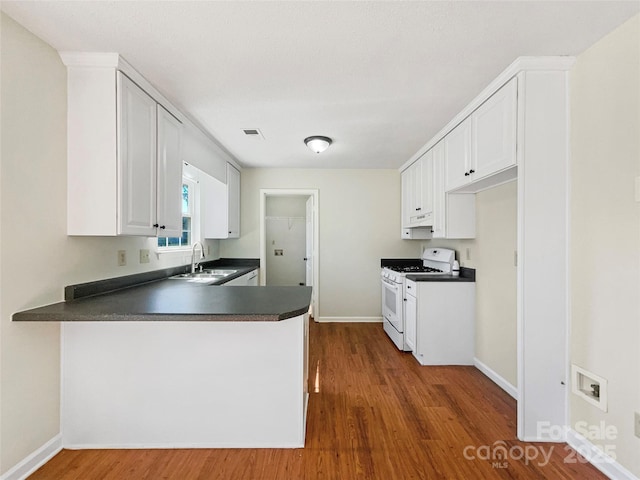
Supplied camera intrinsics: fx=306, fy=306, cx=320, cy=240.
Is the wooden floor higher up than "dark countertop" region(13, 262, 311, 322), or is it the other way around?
"dark countertop" region(13, 262, 311, 322)

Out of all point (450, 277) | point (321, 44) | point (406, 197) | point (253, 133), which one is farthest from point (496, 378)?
point (253, 133)

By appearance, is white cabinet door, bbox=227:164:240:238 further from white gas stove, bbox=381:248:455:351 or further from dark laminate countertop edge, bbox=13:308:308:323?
dark laminate countertop edge, bbox=13:308:308:323

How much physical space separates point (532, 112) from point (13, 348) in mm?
3131

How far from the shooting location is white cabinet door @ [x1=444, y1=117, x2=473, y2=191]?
2.51 m

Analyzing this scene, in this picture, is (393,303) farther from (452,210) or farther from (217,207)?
(217,207)

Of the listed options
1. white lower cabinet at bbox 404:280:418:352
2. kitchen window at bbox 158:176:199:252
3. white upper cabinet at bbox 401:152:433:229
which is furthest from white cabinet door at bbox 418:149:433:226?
kitchen window at bbox 158:176:199:252

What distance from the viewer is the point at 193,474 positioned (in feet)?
5.36

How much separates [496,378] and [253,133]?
3202 mm

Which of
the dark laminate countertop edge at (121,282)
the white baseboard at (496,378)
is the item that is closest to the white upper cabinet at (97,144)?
the dark laminate countertop edge at (121,282)

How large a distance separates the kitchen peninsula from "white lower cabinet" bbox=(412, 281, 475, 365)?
1697 mm

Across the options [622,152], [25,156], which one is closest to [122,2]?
[25,156]

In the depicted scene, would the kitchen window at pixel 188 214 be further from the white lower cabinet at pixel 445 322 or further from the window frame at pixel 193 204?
the white lower cabinet at pixel 445 322

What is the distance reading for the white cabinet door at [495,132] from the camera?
194 cm

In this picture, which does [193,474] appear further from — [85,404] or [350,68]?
[350,68]
